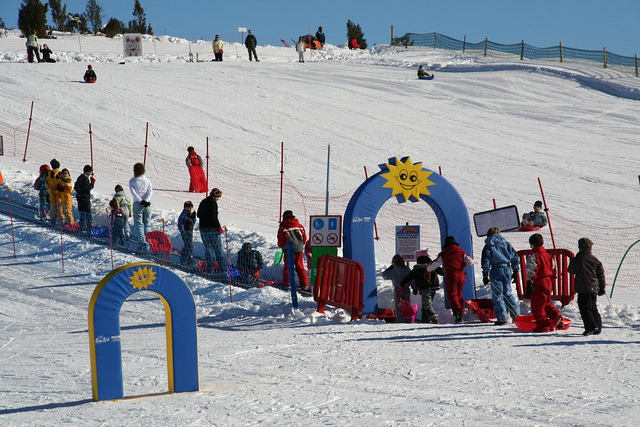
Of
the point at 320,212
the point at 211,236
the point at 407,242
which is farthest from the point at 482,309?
the point at 320,212

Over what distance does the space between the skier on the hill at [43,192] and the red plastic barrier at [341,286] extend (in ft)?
22.0

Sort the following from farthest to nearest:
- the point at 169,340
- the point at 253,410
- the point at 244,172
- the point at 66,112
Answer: the point at 66,112
the point at 244,172
the point at 169,340
the point at 253,410

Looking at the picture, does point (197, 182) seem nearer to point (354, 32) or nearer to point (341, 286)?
point (341, 286)

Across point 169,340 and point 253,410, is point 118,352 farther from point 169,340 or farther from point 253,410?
point 253,410

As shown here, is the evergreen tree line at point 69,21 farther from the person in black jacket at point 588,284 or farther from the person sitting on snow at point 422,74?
the person in black jacket at point 588,284

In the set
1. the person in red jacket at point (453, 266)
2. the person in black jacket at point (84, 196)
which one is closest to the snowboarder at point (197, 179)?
the person in black jacket at point (84, 196)

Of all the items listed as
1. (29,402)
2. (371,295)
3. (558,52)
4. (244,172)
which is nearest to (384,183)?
(371,295)

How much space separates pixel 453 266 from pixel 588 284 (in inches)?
74.3

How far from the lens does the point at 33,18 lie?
1924 inches

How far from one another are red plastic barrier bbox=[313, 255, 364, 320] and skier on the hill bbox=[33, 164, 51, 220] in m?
6.71

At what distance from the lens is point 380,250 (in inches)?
627

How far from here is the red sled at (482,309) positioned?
1139 cm

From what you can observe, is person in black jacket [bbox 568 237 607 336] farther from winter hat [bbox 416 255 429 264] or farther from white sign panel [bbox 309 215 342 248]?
white sign panel [bbox 309 215 342 248]

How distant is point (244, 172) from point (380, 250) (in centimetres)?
751
